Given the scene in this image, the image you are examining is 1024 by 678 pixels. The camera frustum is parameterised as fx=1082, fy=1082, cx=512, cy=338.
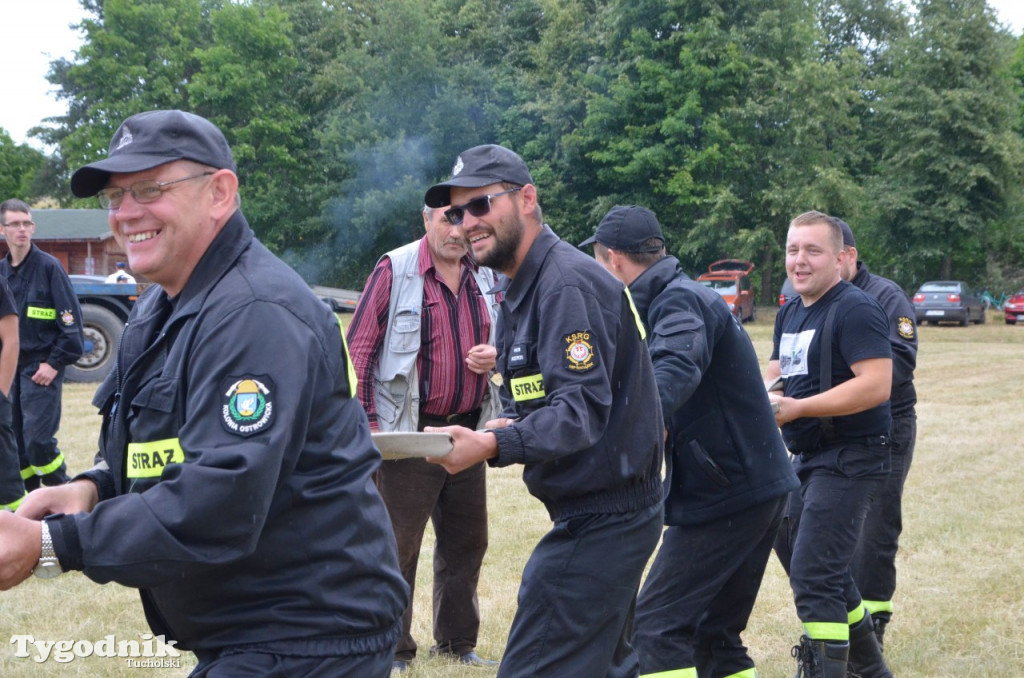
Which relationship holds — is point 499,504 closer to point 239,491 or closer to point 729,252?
point 239,491

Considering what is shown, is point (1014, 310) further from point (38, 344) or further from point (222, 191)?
point (222, 191)

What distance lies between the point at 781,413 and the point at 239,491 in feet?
10.5

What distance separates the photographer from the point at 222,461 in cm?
214

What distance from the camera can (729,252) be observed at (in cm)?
4309

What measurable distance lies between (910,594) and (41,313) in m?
6.83

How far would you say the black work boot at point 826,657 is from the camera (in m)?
4.81

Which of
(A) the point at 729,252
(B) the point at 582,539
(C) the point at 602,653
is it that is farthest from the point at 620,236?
(A) the point at 729,252

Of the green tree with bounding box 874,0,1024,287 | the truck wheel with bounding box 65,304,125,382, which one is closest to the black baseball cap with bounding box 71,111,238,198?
the truck wheel with bounding box 65,304,125,382

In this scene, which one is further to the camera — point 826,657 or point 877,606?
point 877,606

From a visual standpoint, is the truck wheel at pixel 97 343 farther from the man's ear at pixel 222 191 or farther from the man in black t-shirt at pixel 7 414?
the man's ear at pixel 222 191

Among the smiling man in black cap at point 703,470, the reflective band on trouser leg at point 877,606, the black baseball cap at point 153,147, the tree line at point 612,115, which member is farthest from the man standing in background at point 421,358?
the tree line at point 612,115

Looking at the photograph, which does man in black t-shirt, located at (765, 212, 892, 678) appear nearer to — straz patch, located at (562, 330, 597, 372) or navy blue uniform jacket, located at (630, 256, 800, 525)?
navy blue uniform jacket, located at (630, 256, 800, 525)

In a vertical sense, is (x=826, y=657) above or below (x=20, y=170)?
below

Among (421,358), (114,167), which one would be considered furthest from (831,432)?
(114,167)
